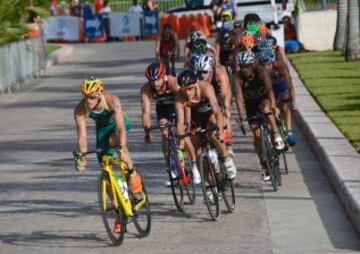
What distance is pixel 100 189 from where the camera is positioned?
12.3m

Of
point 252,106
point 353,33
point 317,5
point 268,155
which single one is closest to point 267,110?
point 252,106

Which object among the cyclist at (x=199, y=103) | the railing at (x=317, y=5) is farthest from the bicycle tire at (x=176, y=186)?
the railing at (x=317, y=5)

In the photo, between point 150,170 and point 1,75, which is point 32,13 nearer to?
point 1,75

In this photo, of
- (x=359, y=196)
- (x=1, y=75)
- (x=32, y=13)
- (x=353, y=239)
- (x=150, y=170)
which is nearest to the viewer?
(x=353, y=239)

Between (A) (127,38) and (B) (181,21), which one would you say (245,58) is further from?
(A) (127,38)

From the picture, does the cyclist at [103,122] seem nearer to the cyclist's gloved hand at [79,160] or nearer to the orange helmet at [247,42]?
the cyclist's gloved hand at [79,160]

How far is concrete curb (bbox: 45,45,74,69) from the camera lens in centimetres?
4472

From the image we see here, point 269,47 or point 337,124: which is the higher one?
point 269,47

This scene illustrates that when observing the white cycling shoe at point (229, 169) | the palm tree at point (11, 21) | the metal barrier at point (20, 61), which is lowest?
the metal barrier at point (20, 61)

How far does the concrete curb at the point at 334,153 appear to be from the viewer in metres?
13.1

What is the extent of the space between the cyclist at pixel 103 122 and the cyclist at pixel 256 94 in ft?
8.54

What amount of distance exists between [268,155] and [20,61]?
2102 centimetres

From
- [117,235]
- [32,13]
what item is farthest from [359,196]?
[32,13]

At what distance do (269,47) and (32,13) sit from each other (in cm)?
2463
